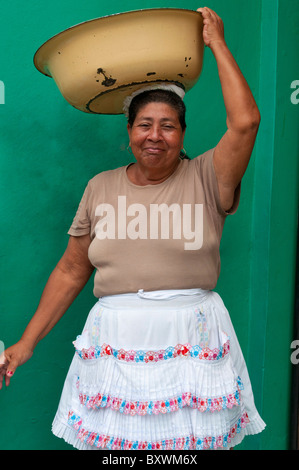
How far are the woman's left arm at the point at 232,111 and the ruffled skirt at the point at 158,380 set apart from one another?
38cm

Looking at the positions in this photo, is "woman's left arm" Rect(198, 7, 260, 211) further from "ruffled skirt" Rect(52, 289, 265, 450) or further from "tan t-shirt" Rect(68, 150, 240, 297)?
"ruffled skirt" Rect(52, 289, 265, 450)

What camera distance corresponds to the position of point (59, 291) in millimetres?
1769

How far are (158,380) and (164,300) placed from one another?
22cm

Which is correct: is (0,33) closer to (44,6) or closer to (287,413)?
(44,6)

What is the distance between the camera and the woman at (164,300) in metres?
1.47

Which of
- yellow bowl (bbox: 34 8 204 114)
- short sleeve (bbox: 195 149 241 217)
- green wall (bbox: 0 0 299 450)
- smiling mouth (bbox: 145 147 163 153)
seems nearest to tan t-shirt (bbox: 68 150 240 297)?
short sleeve (bbox: 195 149 241 217)

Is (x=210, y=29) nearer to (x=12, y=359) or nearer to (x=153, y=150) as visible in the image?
(x=153, y=150)

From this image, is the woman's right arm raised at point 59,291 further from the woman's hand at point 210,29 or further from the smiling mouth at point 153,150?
the woman's hand at point 210,29

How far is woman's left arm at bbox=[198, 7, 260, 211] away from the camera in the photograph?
4.65ft

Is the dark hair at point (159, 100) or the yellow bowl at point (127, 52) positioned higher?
the yellow bowl at point (127, 52)

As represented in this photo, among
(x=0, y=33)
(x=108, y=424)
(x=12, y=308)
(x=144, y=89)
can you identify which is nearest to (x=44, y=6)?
(x=0, y=33)

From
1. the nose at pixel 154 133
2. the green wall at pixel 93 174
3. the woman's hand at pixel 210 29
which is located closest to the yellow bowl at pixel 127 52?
the woman's hand at pixel 210 29

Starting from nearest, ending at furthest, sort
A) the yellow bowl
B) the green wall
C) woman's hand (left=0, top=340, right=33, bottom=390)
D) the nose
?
the yellow bowl < the nose < woman's hand (left=0, top=340, right=33, bottom=390) < the green wall

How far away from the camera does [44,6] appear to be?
1.95 m
